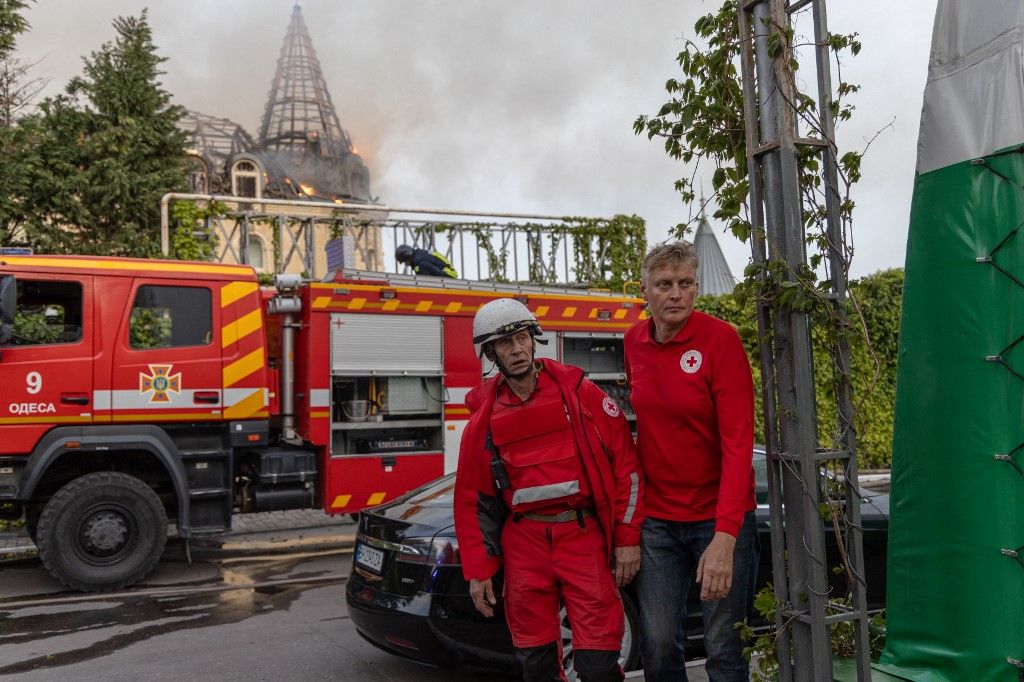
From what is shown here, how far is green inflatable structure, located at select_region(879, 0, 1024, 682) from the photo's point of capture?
2.77 meters

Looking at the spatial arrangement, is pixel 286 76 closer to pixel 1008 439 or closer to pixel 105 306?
pixel 105 306

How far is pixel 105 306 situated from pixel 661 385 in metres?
6.13

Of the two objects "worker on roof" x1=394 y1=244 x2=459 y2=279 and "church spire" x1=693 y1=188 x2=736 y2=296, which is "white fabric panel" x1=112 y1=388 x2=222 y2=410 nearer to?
"worker on roof" x1=394 y1=244 x2=459 y2=279

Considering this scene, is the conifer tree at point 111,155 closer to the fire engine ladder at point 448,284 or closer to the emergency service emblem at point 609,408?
the fire engine ladder at point 448,284

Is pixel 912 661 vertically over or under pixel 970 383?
under

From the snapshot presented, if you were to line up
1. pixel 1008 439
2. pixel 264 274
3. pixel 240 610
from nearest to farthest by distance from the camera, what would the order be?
1. pixel 1008 439
2. pixel 240 610
3. pixel 264 274

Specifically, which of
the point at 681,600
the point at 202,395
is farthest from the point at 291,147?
the point at 681,600

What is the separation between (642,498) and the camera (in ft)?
10.8

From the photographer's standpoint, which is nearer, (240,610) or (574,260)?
(240,610)

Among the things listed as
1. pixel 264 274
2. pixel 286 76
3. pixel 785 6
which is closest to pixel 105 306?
pixel 264 274

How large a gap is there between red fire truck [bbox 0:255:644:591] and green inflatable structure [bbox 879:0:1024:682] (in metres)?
6.42

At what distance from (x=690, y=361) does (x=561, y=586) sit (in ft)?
3.19

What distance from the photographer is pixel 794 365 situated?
2914 millimetres

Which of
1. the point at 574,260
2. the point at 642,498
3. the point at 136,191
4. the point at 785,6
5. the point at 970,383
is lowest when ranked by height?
the point at 642,498
